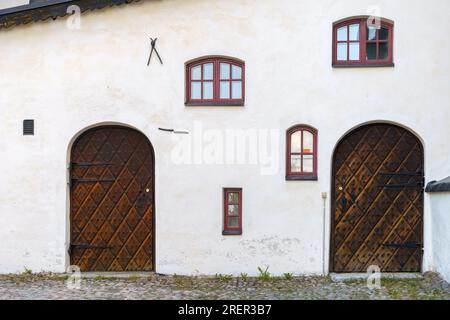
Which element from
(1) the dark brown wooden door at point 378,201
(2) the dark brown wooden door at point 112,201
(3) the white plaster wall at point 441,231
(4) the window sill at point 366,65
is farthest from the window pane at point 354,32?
(2) the dark brown wooden door at point 112,201

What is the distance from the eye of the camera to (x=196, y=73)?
30.7ft

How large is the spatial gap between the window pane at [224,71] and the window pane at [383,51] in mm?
2478

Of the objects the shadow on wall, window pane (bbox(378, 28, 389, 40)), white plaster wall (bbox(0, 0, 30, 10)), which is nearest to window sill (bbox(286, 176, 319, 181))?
the shadow on wall

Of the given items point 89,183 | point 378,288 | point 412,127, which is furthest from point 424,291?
point 89,183

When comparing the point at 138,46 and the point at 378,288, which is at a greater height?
the point at 138,46

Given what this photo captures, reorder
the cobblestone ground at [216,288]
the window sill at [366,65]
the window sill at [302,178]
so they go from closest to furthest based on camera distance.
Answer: the cobblestone ground at [216,288] → the window sill at [366,65] → the window sill at [302,178]

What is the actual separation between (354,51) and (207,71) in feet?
7.98

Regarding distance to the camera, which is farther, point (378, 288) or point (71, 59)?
point (71, 59)

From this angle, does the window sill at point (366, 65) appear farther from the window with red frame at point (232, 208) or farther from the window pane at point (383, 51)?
the window with red frame at point (232, 208)

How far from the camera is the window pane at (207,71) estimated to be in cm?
932

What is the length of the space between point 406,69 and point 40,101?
604cm

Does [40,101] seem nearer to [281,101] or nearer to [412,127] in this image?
[281,101]

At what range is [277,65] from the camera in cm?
918

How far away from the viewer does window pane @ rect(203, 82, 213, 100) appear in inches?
367
